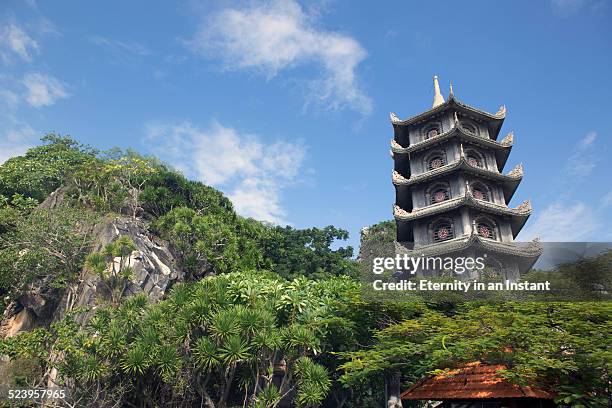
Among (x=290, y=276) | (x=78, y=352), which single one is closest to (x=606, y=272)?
(x=78, y=352)

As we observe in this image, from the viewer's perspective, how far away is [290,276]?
3181cm

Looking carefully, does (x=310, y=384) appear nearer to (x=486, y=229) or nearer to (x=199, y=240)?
(x=486, y=229)

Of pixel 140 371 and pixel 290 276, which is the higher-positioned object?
pixel 290 276

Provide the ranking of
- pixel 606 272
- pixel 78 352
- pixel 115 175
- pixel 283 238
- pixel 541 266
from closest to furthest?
pixel 606 272 < pixel 541 266 < pixel 78 352 < pixel 115 175 < pixel 283 238

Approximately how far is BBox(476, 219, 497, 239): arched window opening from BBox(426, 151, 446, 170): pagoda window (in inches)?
162

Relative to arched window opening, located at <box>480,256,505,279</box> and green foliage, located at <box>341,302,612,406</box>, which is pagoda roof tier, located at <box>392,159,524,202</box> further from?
green foliage, located at <box>341,302,612,406</box>

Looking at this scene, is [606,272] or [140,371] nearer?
[606,272]

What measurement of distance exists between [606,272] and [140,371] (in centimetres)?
1597

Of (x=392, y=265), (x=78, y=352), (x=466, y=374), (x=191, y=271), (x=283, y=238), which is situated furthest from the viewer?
(x=283, y=238)

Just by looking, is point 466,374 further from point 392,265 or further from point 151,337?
point 151,337

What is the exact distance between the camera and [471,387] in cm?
971

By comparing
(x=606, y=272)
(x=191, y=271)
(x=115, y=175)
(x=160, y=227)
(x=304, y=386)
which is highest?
(x=115, y=175)

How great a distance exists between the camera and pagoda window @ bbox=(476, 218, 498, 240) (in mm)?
21702

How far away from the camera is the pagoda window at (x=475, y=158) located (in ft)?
79.2
